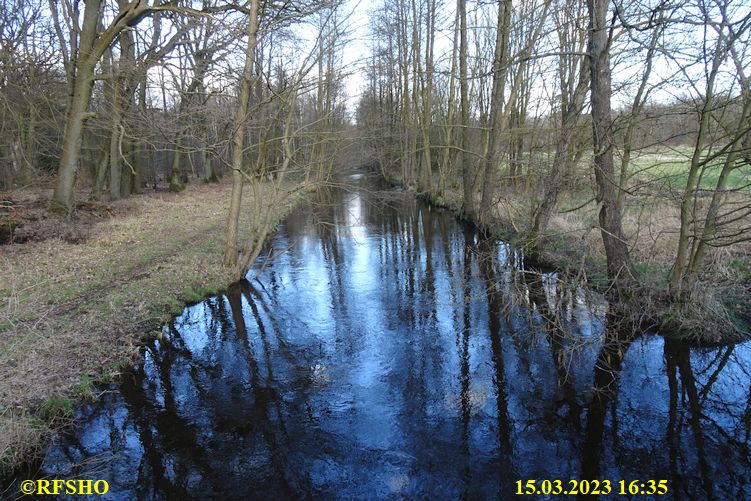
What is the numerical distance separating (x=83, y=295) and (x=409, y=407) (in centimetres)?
672

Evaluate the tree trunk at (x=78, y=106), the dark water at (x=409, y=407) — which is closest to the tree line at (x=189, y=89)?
the tree trunk at (x=78, y=106)

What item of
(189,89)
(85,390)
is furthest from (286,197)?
(85,390)

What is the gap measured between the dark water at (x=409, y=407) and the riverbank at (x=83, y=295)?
386mm

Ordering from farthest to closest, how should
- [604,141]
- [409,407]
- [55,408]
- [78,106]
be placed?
[78,106] → [604,141] → [409,407] → [55,408]

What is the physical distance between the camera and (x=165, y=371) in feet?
23.2

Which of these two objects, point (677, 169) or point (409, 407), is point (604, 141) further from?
point (409, 407)

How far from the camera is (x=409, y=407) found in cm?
605

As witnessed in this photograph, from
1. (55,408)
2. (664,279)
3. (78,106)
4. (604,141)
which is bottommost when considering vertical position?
(55,408)

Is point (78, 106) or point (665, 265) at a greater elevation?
point (78, 106)

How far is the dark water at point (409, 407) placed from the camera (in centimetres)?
483

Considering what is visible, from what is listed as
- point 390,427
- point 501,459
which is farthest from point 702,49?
point 390,427

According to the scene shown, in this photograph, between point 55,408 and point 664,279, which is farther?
point 664,279

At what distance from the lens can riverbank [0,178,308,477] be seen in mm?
5480

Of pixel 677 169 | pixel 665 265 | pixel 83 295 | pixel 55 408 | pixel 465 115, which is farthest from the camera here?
pixel 465 115
